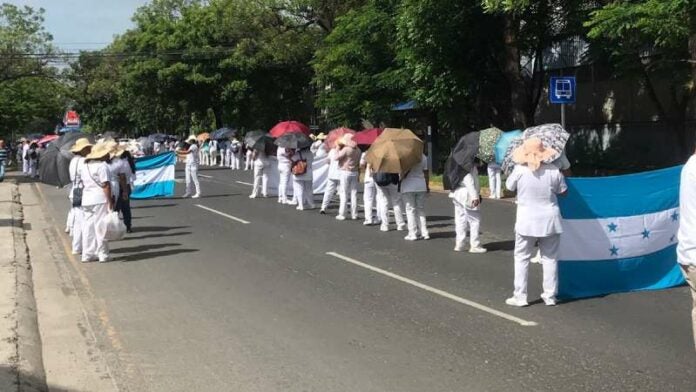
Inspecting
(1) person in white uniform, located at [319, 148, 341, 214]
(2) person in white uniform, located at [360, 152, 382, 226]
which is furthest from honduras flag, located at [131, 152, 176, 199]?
(2) person in white uniform, located at [360, 152, 382, 226]

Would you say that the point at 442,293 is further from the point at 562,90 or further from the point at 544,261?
the point at 562,90

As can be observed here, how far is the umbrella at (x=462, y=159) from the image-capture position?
430 inches

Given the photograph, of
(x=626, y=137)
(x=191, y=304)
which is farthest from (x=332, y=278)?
(x=626, y=137)

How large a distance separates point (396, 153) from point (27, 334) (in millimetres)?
6704

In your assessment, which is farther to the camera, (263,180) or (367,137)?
(263,180)

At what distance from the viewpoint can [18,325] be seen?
711cm

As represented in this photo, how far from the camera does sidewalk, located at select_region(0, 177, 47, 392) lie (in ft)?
18.2

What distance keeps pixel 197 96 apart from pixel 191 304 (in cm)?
4546

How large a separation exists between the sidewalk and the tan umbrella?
5.56 m

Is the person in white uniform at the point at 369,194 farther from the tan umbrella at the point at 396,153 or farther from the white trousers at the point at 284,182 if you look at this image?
the white trousers at the point at 284,182

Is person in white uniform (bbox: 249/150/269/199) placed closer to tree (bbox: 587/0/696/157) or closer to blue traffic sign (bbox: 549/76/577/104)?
blue traffic sign (bbox: 549/76/577/104)

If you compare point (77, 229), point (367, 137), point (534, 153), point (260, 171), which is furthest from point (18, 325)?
point (260, 171)

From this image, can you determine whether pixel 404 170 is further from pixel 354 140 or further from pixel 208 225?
pixel 208 225

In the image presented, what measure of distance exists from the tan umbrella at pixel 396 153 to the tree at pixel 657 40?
4.48 m
